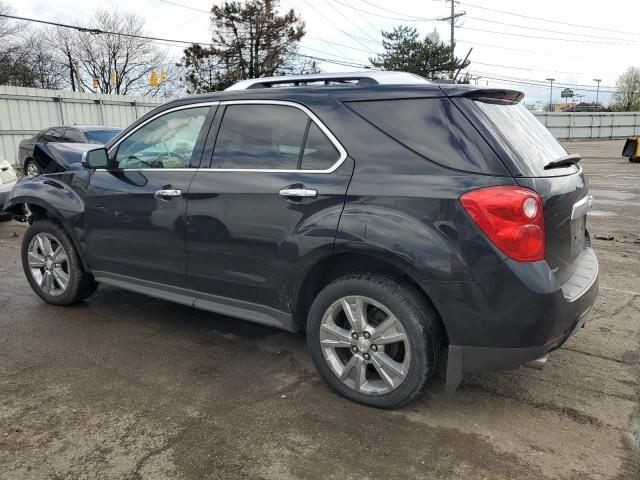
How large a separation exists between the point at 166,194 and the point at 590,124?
48692 mm

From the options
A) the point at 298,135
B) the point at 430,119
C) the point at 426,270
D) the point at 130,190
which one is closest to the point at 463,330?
the point at 426,270

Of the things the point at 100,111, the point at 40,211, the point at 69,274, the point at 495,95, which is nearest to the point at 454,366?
the point at 495,95

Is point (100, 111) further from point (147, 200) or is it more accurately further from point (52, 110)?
point (147, 200)

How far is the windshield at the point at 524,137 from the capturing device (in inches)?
109

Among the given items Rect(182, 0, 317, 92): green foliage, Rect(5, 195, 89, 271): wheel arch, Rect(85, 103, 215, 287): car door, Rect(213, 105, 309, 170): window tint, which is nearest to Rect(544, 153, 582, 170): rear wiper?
Rect(213, 105, 309, 170): window tint

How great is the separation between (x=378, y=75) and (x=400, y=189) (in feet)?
2.62

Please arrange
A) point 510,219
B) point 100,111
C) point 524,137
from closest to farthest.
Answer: point 510,219
point 524,137
point 100,111

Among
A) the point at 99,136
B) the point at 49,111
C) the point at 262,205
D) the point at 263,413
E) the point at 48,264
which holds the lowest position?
the point at 263,413

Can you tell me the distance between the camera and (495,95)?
3.02 m

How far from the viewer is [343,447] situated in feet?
8.93

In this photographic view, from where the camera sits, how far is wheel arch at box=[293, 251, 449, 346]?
2.89m

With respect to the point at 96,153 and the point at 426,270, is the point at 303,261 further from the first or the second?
the point at 96,153

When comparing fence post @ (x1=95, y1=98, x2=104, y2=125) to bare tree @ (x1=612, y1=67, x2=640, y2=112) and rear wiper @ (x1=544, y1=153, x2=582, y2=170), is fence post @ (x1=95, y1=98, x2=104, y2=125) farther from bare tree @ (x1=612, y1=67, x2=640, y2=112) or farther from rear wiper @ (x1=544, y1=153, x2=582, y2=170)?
bare tree @ (x1=612, y1=67, x2=640, y2=112)

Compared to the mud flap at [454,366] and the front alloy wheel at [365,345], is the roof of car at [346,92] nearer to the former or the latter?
the front alloy wheel at [365,345]
